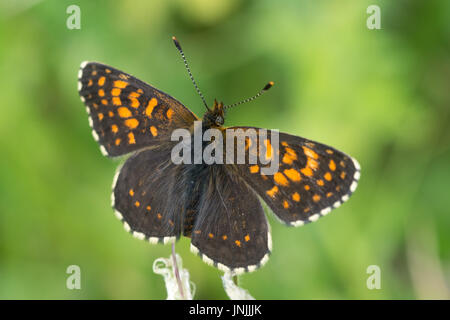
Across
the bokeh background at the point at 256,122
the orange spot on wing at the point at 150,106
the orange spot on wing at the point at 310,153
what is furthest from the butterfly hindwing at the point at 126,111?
the bokeh background at the point at 256,122

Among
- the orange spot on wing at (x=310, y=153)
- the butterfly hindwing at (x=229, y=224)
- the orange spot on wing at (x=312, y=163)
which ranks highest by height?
the orange spot on wing at (x=310, y=153)

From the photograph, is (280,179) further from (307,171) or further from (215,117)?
(215,117)

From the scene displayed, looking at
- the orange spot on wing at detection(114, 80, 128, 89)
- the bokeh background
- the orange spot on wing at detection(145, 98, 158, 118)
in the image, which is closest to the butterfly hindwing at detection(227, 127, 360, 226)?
the orange spot on wing at detection(145, 98, 158, 118)

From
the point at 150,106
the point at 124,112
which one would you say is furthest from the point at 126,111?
the point at 150,106

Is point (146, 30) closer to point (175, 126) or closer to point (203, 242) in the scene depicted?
point (175, 126)

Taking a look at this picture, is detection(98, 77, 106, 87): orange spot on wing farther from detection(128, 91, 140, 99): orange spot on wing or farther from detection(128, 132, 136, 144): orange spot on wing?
detection(128, 132, 136, 144): orange spot on wing

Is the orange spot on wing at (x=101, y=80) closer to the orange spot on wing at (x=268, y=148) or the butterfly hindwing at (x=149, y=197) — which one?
the butterfly hindwing at (x=149, y=197)
